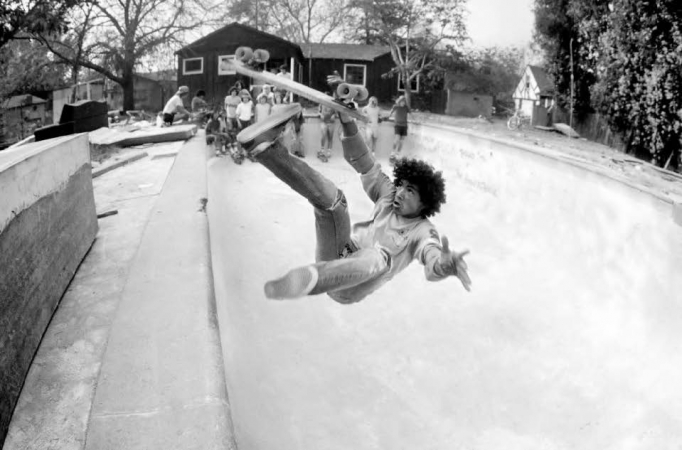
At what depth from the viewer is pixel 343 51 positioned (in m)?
33.8

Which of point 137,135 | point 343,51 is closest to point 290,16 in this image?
point 343,51

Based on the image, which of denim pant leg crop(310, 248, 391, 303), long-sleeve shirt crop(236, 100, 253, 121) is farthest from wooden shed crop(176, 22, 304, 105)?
denim pant leg crop(310, 248, 391, 303)

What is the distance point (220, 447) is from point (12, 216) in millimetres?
1954

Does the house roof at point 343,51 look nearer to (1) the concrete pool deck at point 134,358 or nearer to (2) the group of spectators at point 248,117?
(2) the group of spectators at point 248,117

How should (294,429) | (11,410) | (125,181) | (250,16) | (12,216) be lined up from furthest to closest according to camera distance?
(250,16) → (125,181) → (294,429) → (12,216) → (11,410)

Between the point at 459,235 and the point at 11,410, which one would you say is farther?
the point at 459,235

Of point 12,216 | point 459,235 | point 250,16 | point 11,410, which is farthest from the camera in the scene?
point 250,16

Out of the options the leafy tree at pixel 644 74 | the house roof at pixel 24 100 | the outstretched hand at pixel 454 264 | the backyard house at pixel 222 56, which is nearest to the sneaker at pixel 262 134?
the outstretched hand at pixel 454 264

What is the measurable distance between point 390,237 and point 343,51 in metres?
31.6

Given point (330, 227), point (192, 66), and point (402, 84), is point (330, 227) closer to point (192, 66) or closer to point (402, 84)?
point (192, 66)

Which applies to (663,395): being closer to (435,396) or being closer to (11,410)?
(435,396)

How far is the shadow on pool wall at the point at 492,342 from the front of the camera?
454cm

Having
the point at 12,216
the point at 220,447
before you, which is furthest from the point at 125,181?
the point at 220,447

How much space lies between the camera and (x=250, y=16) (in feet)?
143
